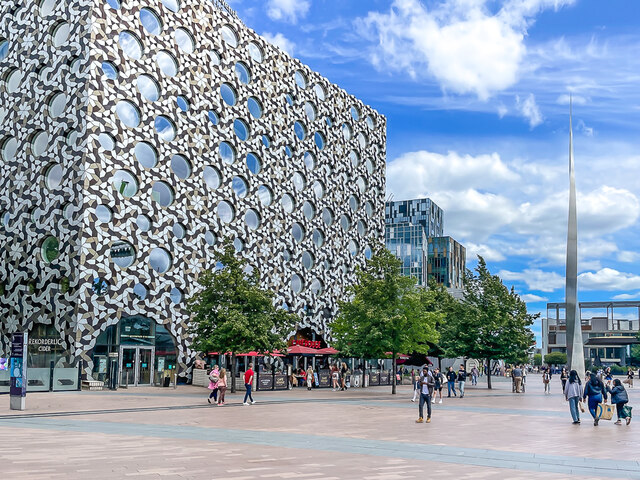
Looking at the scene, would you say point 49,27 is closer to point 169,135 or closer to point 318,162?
point 169,135

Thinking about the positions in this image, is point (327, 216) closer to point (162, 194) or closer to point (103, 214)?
point (162, 194)

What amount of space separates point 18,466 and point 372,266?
35.6 m

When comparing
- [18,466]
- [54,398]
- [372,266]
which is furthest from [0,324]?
[18,466]

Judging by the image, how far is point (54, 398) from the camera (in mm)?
Answer: 31938

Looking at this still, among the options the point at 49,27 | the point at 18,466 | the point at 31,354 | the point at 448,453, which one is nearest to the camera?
the point at 18,466

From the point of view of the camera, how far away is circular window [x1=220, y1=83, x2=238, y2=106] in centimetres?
5321

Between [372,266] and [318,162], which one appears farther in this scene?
[318,162]

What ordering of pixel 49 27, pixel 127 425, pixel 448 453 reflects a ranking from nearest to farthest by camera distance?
1. pixel 448 453
2. pixel 127 425
3. pixel 49 27

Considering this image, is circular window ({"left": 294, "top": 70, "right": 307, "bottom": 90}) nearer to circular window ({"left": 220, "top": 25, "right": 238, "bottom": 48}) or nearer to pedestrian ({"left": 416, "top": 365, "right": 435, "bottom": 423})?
circular window ({"left": 220, "top": 25, "right": 238, "bottom": 48})

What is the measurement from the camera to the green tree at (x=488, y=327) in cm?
5140

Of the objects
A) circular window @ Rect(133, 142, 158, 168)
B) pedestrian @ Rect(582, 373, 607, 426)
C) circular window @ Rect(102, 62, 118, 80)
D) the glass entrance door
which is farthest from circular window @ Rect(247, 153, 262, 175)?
pedestrian @ Rect(582, 373, 607, 426)

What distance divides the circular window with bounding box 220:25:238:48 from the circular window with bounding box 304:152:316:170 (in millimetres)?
12265

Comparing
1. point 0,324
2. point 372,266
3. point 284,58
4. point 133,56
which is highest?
point 284,58

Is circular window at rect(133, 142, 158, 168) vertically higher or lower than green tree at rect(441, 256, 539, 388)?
higher
